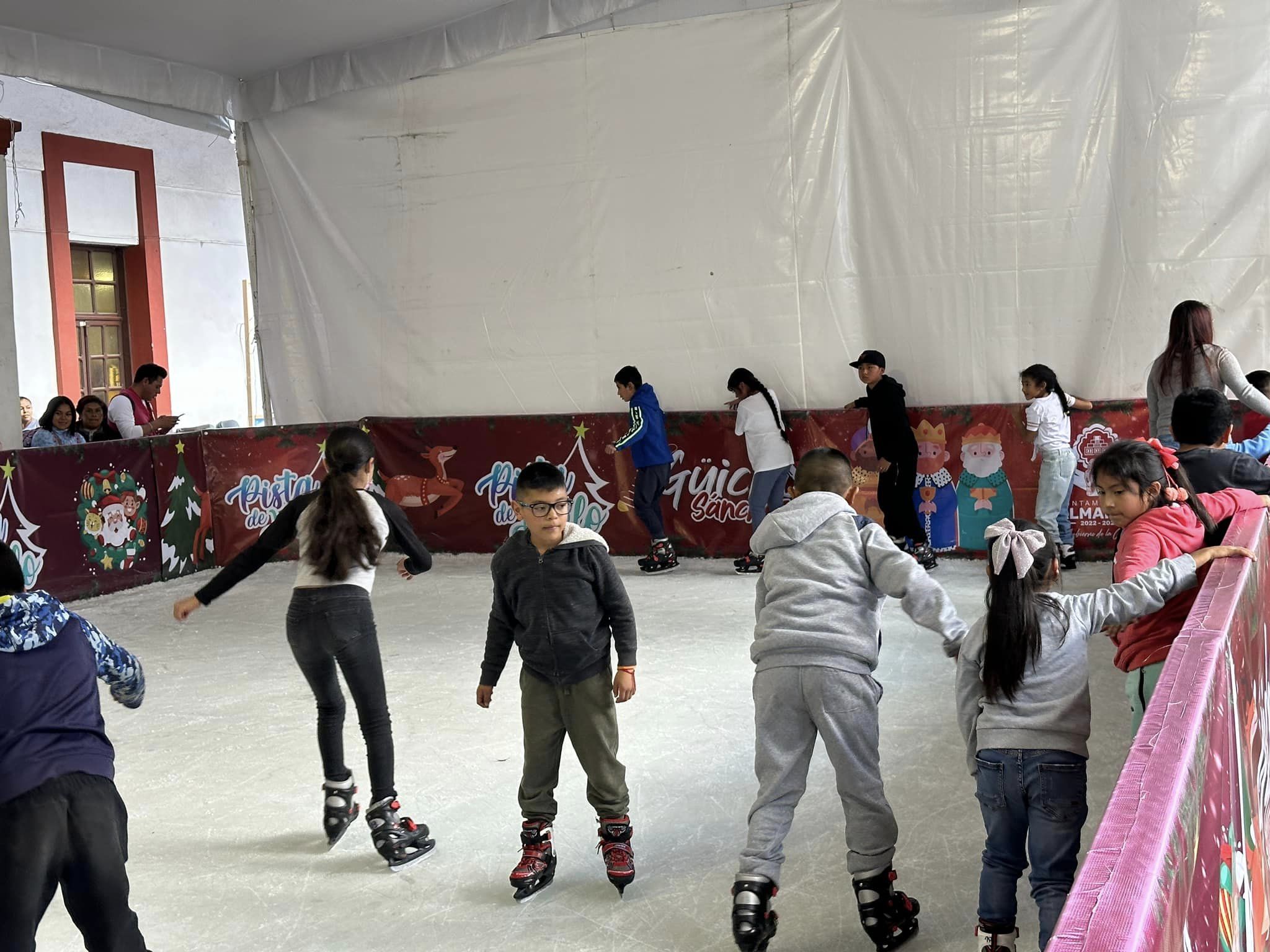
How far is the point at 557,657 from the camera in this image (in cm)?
357

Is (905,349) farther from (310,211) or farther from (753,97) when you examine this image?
(310,211)

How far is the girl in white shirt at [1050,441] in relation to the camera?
795cm

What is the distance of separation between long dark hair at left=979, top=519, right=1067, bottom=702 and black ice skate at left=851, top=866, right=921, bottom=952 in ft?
2.21

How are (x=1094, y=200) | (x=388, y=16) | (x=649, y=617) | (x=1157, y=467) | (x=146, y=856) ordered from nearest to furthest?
(x=1157, y=467) → (x=146, y=856) → (x=649, y=617) → (x=1094, y=200) → (x=388, y=16)

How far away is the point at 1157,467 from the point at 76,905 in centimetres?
277

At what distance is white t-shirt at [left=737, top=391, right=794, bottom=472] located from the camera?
28.5 ft

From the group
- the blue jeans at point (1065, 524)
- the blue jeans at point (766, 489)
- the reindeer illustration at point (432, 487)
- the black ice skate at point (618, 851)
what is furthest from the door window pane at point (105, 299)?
the black ice skate at point (618, 851)

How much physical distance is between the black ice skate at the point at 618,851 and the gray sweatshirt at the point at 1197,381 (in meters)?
3.70

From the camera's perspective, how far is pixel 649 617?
742cm

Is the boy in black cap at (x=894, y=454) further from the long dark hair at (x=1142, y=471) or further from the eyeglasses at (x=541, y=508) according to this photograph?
the eyeglasses at (x=541, y=508)

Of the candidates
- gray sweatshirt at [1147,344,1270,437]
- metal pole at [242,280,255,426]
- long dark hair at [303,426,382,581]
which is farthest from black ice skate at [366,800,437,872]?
metal pole at [242,280,255,426]

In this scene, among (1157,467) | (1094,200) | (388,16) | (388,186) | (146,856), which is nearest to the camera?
(1157,467)

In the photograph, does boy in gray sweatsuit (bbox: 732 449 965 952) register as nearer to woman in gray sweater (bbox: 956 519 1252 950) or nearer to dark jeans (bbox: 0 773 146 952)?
woman in gray sweater (bbox: 956 519 1252 950)

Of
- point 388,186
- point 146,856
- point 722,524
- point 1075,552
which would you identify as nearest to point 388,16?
point 388,186
